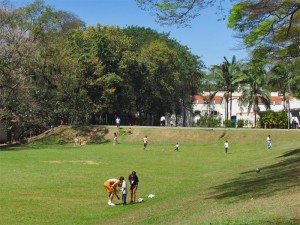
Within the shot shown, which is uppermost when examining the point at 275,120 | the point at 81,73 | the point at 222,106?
the point at 81,73

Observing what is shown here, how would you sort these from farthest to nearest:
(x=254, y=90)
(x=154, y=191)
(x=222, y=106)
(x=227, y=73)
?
(x=222, y=106) → (x=227, y=73) → (x=254, y=90) → (x=154, y=191)

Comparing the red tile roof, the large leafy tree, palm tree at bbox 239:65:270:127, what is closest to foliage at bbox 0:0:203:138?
the large leafy tree

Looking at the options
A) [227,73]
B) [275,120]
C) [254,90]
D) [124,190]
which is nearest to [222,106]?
[227,73]

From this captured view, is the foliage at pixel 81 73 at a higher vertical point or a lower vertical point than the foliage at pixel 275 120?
higher

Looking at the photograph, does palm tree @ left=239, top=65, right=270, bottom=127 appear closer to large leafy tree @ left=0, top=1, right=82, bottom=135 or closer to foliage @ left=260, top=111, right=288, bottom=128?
foliage @ left=260, top=111, right=288, bottom=128

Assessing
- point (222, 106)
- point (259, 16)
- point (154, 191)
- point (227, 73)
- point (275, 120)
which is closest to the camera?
point (259, 16)

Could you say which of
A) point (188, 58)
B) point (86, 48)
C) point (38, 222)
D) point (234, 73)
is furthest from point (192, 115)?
point (38, 222)

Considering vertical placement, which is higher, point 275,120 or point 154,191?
point 275,120

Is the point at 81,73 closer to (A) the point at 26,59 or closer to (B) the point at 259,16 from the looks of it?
(A) the point at 26,59

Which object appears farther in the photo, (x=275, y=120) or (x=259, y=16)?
(x=275, y=120)

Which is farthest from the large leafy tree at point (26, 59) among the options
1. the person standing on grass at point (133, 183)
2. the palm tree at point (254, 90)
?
the person standing on grass at point (133, 183)

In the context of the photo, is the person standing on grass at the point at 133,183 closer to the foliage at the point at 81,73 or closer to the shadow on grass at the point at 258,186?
the shadow on grass at the point at 258,186

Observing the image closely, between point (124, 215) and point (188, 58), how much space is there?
6736cm

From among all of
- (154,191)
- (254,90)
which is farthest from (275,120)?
(154,191)
